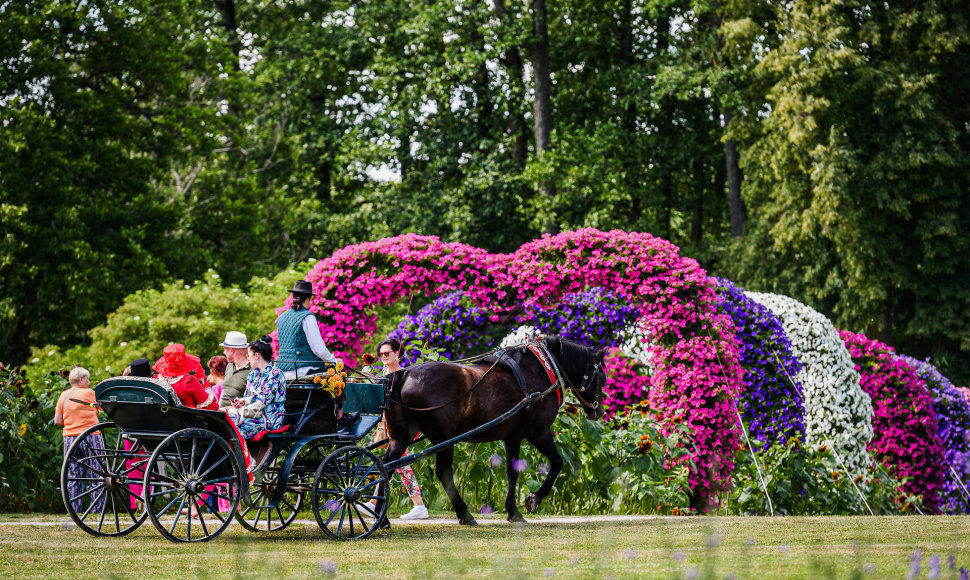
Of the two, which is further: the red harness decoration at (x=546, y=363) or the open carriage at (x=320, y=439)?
the red harness decoration at (x=546, y=363)

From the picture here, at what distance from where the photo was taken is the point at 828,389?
13.5m

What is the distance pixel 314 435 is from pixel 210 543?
1.13 meters

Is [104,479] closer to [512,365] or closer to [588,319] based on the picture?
[512,365]

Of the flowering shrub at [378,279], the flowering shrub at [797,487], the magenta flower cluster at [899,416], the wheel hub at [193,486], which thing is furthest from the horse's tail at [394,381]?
Answer: the magenta flower cluster at [899,416]

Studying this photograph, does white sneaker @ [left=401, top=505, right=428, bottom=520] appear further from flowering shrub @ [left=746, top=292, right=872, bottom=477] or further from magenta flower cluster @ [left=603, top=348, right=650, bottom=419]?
flowering shrub @ [left=746, top=292, right=872, bottom=477]

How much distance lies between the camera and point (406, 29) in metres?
23.8

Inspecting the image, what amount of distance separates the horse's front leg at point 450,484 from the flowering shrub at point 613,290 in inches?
138

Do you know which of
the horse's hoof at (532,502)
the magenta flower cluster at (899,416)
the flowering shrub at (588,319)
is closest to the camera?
the horse's hoof at (532,502)

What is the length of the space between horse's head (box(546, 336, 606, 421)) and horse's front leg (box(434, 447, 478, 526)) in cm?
138

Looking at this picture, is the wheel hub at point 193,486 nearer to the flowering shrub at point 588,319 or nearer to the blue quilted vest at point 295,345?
the blue quilted vest at point 295,345

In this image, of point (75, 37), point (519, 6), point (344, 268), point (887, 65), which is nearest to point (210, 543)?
point (344, 268)

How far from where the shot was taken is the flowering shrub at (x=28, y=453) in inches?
398

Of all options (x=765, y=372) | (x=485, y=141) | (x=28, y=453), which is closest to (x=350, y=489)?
(x=28, y=453)

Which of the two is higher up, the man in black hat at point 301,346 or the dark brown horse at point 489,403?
the man in black hat at point 301,346
